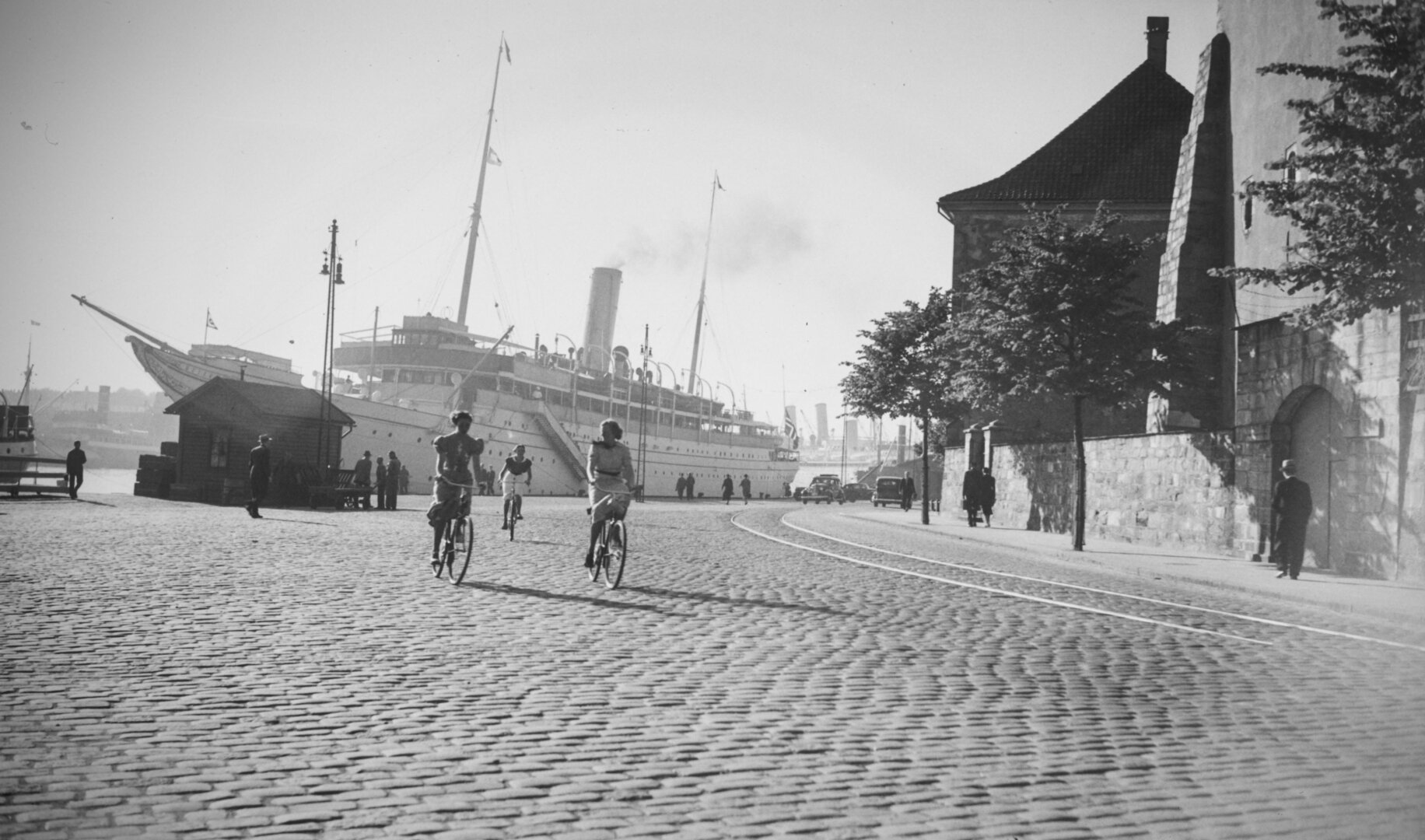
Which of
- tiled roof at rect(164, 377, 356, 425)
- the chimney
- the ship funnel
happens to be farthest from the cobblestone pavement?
the ship funnel

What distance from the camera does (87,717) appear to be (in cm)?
476

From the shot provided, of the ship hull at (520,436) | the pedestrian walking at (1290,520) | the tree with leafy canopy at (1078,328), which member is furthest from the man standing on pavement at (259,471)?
the ship hull at (520,436)

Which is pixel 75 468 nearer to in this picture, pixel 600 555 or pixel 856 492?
pixel 600 555

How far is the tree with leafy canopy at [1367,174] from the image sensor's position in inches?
428

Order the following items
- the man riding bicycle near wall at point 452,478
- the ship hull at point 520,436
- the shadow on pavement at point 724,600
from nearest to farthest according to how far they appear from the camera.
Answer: the shadow on pavement at point 724,600, the man riding bicycle near wall at point 452,478, the ship hull at point 520,436

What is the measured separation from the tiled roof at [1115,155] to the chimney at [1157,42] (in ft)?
0.78

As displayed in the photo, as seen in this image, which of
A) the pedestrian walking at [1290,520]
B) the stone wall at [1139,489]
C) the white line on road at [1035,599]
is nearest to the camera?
the white line on road at [1035,599]

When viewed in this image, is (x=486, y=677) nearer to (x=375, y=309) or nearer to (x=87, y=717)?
(x=87, y=717)

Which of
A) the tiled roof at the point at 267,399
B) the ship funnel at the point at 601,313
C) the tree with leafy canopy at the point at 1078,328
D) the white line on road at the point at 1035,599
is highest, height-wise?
the ship funnel at the point at 601,313

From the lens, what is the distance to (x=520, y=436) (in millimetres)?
54625

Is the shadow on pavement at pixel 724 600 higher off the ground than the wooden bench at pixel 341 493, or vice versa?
the wooden bench at pixel 341 493

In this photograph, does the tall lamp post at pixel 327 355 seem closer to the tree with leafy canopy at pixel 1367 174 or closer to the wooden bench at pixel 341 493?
the wooden bench at pixel 341 493

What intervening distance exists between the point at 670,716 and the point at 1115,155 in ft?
118

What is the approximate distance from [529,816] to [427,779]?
1.98ft
